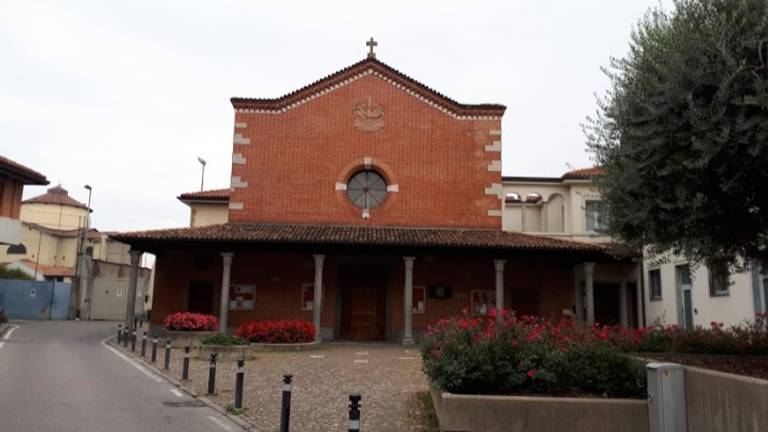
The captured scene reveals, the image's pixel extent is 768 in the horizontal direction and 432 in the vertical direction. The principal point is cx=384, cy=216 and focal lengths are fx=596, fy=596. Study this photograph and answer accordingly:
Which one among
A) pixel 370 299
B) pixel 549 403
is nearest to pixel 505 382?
pixel 549 403

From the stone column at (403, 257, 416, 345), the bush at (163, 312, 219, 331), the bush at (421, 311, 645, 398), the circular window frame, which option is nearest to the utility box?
the bush at (421, 311, 645, 398)

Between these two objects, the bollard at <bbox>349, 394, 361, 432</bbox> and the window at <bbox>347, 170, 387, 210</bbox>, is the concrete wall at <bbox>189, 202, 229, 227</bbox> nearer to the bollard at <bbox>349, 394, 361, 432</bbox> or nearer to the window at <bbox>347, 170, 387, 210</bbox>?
the window at <bbox>347, 170, 387, 210</bbox>

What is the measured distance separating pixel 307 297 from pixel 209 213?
9079mm

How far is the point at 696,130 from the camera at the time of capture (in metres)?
6.55

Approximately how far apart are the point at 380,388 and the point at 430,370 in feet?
9.99

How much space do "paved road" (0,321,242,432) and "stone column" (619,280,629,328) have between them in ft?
60.9

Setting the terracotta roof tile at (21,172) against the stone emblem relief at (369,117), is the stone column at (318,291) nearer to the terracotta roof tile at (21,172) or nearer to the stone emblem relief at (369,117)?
the stone emblem relief at (369,117)

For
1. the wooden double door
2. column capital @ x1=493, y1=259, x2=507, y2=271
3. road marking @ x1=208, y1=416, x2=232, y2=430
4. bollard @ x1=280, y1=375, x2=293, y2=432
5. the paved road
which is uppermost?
column capital @ x1=493, y1=259, x2=507, y2=271

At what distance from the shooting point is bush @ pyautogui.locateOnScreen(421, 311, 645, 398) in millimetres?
7227

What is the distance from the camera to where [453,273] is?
22172mm

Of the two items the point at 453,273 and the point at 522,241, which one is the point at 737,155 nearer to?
the point at 522,241

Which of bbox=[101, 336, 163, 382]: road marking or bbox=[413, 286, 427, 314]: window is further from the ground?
bbox=[413, 286, 427, 314]: window

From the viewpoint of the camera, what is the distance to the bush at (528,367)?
285 inches

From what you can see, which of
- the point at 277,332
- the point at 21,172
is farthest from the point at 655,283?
the point at 21,172
